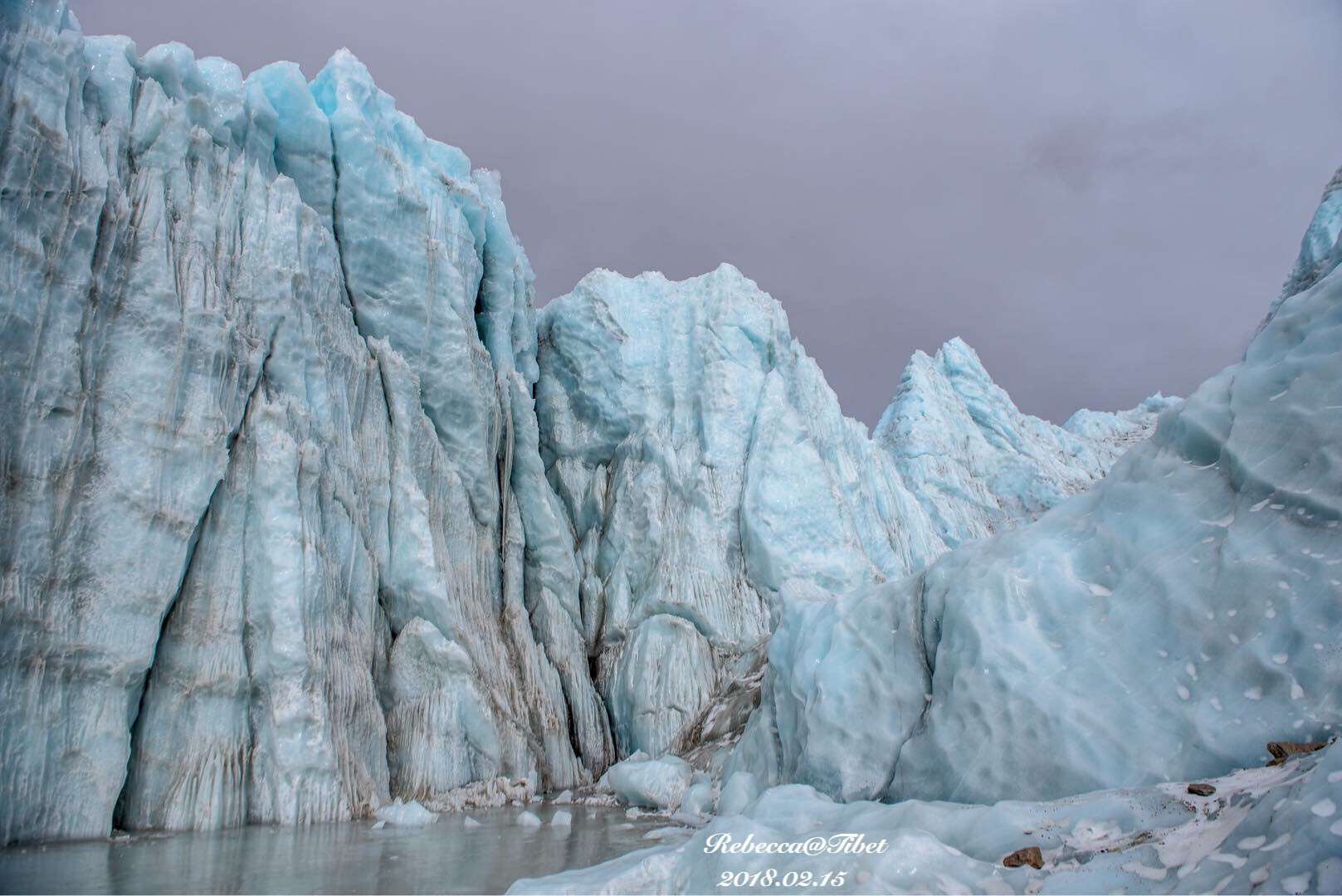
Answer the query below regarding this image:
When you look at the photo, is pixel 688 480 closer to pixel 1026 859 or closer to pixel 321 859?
pixel 321 859

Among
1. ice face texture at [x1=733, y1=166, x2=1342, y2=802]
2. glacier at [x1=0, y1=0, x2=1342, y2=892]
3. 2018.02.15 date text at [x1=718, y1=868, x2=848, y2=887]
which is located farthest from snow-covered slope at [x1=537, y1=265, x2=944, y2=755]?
2018.02.15 date text at [x1=718, y1=868, x2=848, y2=887]

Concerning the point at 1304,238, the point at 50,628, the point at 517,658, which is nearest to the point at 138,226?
the point at 50,628

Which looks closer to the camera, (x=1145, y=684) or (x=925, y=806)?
(x=925, y=806)

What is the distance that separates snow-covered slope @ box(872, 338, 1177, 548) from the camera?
40719 millimetres

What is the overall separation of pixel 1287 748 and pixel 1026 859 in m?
2.36

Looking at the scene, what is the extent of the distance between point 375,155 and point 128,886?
17468 millimetres

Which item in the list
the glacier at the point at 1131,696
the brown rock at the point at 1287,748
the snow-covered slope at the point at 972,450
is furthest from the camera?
the snow-covered slope at the point at 972,450

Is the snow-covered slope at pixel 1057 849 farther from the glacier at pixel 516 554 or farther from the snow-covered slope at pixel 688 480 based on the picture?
the snow-covered slope at pixel 688 480

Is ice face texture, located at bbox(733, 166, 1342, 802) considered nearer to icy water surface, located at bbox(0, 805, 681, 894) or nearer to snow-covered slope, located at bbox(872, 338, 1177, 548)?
icy water surface, located at bbox(0, 805, 681, 894)

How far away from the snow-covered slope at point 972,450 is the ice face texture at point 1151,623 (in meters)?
27.7

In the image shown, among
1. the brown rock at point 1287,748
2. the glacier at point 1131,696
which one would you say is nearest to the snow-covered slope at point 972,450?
the glacier at point 1131,696

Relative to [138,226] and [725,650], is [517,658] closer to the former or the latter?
[725,650]

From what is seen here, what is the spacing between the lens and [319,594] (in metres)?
16.1

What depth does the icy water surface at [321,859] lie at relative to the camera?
8.59 meters
